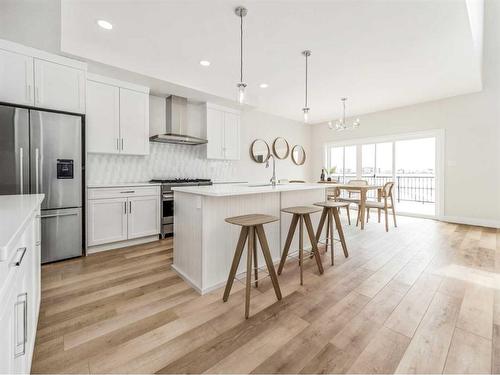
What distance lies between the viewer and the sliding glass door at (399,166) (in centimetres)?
545

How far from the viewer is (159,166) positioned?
4.18 metres

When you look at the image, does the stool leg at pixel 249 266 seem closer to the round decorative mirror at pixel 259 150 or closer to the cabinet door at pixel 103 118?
the cabinet door at pixel 103 118

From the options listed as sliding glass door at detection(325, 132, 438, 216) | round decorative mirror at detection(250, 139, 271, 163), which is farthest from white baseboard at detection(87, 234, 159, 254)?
sliding glass door at detection(325, 132, 438, 216)

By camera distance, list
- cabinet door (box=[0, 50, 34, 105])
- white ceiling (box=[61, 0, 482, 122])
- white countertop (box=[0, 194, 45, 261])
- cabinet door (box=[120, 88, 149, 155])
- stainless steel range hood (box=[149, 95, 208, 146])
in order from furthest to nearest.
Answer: stainless steel range hood (box=[149, 95, 208, 146])
cabinet door (box=[120, 88, 149, 155])
cabinet door (box=[0, 50, 34, 105])
white ceiling (box=[61, 0, 482, 122])
white countertop (box=[0, 194, 45, 261])

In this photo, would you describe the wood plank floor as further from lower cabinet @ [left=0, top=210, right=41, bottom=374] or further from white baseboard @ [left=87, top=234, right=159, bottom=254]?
lower cabinet @ [left=0, top=210, right=41, bottom=374]

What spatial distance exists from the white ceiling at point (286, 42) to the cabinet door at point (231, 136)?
0.60 meters

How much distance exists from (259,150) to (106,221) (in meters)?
3.86

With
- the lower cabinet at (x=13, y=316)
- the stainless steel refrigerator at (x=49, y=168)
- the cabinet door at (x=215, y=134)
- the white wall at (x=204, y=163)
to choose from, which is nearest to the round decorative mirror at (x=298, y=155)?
the white wall at (x=204, y=163)

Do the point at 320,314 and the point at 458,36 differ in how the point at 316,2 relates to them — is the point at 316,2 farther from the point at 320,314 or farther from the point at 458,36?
the point at 320,314

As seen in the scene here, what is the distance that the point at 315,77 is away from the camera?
379 centimetres

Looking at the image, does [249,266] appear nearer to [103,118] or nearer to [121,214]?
[121,214]

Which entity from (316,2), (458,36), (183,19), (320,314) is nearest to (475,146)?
(458,36)

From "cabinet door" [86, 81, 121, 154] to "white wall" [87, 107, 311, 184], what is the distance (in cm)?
37

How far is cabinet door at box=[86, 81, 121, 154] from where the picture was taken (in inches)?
123
